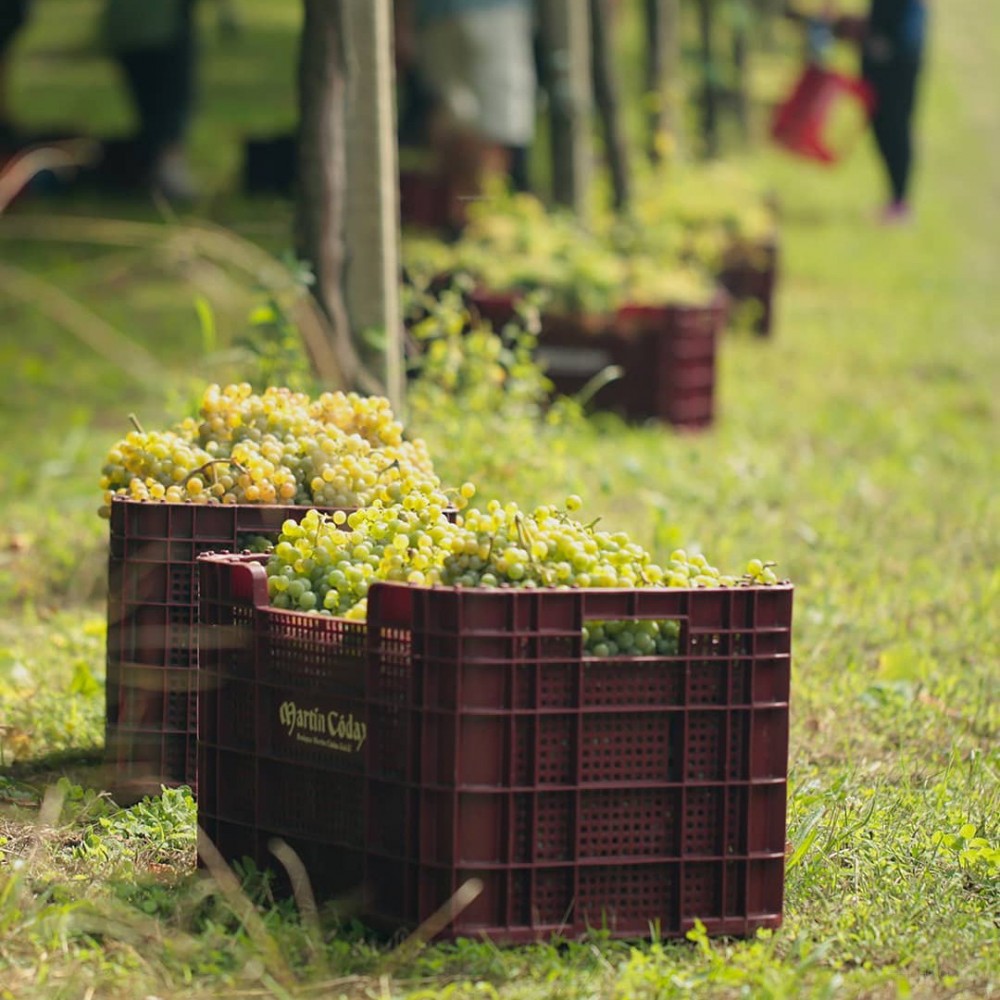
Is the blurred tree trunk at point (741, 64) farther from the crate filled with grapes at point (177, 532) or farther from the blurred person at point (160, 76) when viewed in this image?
the crate filled with grapes at point (177, 532)

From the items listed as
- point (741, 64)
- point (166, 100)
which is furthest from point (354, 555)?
point (741, 64)

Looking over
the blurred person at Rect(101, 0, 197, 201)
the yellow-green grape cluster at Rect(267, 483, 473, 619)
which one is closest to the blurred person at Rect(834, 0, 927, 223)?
the blurred person at Rect(101, 0, 197, 201)

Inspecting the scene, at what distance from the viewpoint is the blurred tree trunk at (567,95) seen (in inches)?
420

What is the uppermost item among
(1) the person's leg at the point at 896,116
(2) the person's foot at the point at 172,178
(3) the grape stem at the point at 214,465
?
(1) the person's leg at the point at 896,116

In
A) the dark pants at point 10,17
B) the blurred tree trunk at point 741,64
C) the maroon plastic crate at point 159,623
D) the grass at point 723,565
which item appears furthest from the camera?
the blurred tree trunk at point 741,64

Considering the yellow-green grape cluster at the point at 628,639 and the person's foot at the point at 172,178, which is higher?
the person's foot at the point at 172,178

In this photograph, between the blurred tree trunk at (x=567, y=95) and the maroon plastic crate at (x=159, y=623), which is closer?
the maroon plastic crate at (x=159, y=623)

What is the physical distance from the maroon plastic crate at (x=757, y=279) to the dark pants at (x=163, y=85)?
4263mm

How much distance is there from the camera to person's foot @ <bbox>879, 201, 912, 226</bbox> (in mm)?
17547

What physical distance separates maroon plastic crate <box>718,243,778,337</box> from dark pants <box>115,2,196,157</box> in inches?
168

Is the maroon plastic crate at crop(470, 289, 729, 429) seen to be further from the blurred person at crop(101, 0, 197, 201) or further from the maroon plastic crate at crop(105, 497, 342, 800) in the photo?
the blurred person at crop(101, 0, 197, 201)

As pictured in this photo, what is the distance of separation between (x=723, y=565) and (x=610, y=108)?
648cm

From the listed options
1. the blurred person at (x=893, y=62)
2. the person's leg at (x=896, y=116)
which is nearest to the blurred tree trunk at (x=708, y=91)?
the blurred person at (x=893, y=62)

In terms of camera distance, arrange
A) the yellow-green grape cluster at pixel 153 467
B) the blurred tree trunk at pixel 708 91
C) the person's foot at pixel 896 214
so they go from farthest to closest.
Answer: the blurred tree trunk at pixel 708 91 < the person's foot at pixel 896 214 < the yellow-green grape cluster at pixel 153 467
